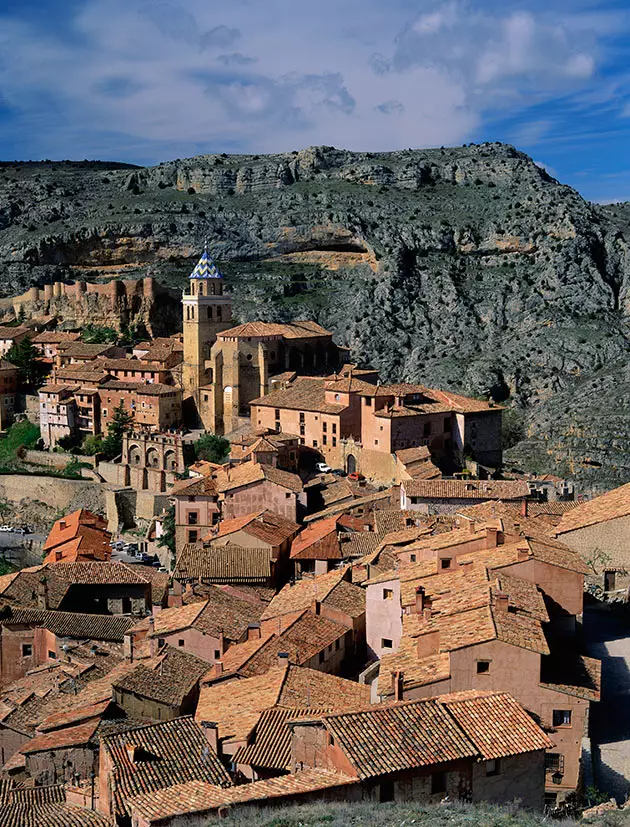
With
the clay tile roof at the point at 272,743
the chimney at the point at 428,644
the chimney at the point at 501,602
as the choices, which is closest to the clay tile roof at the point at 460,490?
the chimney at the point at 501,602

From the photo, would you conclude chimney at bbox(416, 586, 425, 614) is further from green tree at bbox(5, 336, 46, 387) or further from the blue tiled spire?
green tree at bbox(5, 336, 46, 387)

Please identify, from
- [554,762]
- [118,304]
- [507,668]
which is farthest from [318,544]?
[118,304]

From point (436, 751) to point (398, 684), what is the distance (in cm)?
316

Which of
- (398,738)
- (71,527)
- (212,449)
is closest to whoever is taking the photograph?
(398,738)

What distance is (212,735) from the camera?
743 inches

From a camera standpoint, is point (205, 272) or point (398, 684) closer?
point (398, 684)

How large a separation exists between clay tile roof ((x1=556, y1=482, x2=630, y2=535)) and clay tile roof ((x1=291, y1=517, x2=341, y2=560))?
7.82 m

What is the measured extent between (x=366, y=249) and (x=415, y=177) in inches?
496

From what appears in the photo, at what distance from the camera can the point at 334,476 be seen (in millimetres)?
45844

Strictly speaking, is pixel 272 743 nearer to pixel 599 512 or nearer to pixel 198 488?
pixel 599 512

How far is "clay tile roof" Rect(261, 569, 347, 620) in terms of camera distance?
2744 centimetres

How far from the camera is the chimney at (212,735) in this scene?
18.7 meters

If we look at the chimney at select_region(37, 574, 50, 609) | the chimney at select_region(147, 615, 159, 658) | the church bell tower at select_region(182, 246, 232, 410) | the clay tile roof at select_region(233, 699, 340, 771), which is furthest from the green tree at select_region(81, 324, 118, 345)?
the clay tile roof at select_region(233, 699, 340, 771)

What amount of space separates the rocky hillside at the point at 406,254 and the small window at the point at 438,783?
56673 mm
